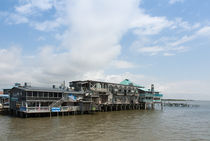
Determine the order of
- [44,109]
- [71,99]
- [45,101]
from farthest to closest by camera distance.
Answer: [71,99], [45,101], [44,109]

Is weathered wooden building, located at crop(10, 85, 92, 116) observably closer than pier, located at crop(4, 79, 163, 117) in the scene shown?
Yes

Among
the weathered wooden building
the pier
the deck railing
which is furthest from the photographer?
the pier

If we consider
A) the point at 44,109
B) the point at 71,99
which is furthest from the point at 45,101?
the point at 71,99

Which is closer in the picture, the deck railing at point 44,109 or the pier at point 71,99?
the deck railing at point 44,109

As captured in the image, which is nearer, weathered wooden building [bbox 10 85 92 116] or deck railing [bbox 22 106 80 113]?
deck railing [bbox 22 106 80 113]

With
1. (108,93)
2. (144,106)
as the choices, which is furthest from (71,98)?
(144,106)

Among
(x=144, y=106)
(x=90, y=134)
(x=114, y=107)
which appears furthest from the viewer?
(x=144, y=106)

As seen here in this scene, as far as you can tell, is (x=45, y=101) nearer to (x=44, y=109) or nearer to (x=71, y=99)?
(x=44, y=109)

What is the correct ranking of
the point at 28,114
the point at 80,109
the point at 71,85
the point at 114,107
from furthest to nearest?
the point at 114,107, the point at 71,85, the point at 80,109, the point at 28,114

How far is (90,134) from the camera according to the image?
26.7 m

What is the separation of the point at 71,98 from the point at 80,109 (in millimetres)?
3794

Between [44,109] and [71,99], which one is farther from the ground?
[71,99]

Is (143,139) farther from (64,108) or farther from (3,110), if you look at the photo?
(3,110)

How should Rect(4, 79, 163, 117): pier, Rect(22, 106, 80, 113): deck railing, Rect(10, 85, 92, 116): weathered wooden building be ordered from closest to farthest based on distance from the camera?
1. Rect(22, 106, 80, 113): deck railing
2. Rect(10, 85, 92, 116): weathered wooden building
3. Rect(4, 79, 163, 117): pier
